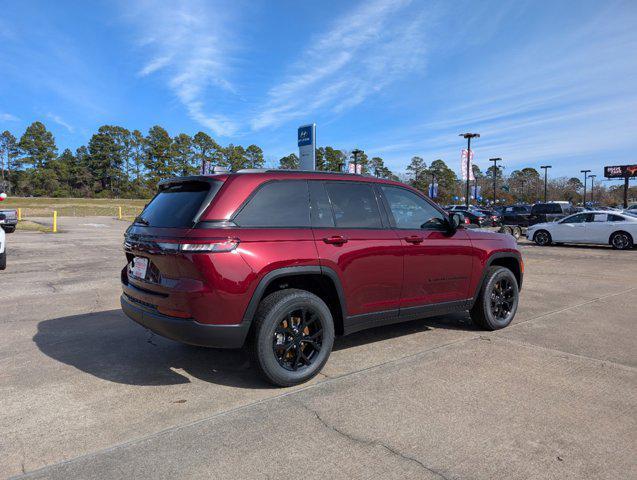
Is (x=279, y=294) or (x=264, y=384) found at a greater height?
(x=279, y=294)

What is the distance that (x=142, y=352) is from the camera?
183 inches

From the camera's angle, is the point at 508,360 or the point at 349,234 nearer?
the point at 349,234

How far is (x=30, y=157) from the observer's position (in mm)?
82188

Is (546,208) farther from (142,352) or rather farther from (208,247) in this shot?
(208,247)

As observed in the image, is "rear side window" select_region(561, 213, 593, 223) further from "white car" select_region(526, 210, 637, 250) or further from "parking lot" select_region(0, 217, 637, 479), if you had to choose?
"parking lot" select_region(0, 217, 637, 479)

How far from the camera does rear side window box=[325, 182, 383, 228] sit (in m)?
4.20

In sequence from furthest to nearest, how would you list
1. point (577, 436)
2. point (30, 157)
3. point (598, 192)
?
point (598, 192) < point (30, 157) < point (577, 436)

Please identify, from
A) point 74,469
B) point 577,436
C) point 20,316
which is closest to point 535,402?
point 577,436

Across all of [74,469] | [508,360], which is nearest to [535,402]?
[508,360]

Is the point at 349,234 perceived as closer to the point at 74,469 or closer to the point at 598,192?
the point at 74,469

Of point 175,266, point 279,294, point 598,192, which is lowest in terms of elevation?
point 279,294

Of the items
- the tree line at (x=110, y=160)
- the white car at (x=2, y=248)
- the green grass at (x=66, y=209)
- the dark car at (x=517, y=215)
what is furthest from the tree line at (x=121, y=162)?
the white car at (x=2, y=248)

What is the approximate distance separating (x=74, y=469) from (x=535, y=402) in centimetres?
312

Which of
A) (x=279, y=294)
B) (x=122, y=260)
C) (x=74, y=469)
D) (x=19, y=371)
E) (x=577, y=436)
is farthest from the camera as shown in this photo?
(x=122, y=260)
